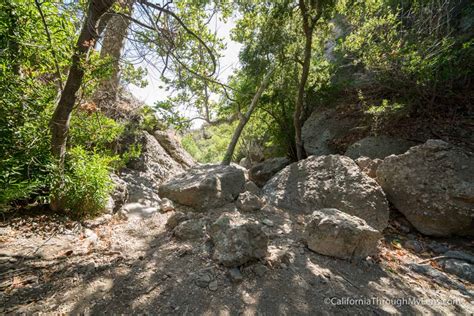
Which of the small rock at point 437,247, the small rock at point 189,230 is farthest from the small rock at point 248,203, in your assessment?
the small rock at point 437,247

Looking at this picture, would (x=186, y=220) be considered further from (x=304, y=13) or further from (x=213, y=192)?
(x=304, y=13)

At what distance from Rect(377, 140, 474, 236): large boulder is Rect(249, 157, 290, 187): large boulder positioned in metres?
2.84

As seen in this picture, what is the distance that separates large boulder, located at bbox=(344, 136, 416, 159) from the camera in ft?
16.8

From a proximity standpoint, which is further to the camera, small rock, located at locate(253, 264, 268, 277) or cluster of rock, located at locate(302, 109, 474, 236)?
cluster of rock, located at locate(302, 109, 474, 236)

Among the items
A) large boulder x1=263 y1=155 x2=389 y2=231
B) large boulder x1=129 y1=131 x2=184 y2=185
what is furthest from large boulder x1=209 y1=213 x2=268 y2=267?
large boulder x1=129 y1=131 x2=184 y2=185

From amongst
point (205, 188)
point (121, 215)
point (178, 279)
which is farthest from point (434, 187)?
point (121, 215)

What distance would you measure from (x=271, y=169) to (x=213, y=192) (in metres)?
3.28

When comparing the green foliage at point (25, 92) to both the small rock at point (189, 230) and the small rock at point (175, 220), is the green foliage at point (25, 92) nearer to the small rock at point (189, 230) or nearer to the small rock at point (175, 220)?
the small rock at point (175, 220)

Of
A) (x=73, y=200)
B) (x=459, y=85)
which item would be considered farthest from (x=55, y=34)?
(x=459, y=85)

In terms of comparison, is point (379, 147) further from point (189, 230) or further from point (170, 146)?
point (170, 146)

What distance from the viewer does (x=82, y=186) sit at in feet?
9.63

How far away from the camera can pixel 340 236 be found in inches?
99.3

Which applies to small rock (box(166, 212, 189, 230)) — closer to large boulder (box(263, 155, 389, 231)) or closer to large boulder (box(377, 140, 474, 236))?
large boulder (box(263, 155, 389, 231))

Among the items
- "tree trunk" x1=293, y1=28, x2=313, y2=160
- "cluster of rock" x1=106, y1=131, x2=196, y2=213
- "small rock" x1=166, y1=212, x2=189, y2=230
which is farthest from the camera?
"tree trunk" x1=293, y1=28, x2=313, y2=160
